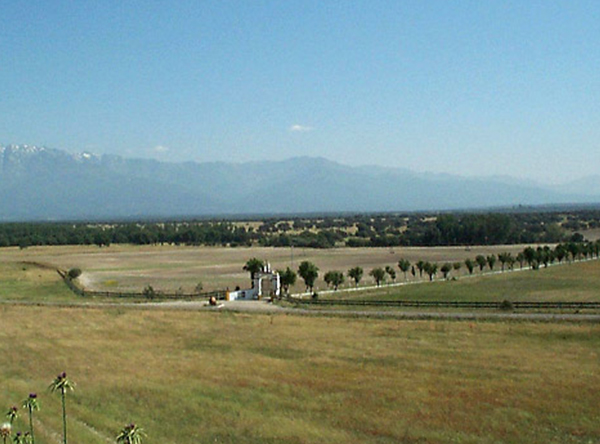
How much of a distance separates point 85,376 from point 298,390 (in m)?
10.1

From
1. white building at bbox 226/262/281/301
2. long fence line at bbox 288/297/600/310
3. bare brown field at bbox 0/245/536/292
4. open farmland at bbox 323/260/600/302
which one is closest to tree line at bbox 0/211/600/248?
bare brown field at bbox 0/245/536/292

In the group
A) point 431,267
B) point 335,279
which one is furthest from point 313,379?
point 431,267

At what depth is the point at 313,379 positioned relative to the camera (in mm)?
28797

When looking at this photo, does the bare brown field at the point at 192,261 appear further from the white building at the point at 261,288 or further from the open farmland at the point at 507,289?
the open farmland at the point at 507,289

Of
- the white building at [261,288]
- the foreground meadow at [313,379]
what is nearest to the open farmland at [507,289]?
the white building at [261,288]

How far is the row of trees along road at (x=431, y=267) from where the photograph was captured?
65375 millimetres

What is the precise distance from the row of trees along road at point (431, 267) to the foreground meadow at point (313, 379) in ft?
67.1

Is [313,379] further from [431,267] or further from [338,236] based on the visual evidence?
[338,236]

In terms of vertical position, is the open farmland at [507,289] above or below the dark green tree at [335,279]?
below

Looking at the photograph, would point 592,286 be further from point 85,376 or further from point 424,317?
point 85,376

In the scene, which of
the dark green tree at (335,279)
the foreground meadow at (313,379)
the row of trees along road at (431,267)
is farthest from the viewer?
the dark green tree at (335,279)

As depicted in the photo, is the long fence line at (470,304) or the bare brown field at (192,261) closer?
the long fence line at (470,304)

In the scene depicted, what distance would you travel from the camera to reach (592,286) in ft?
207

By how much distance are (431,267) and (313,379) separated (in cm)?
4872
